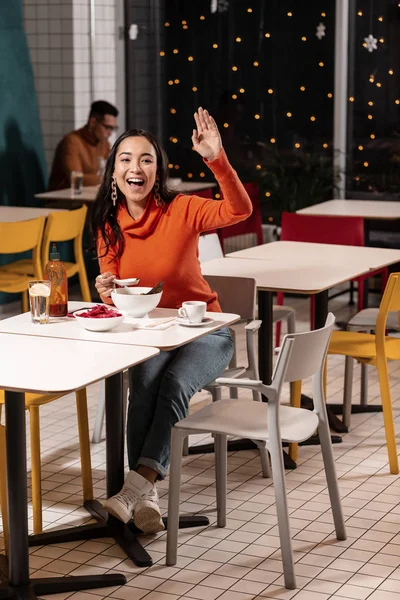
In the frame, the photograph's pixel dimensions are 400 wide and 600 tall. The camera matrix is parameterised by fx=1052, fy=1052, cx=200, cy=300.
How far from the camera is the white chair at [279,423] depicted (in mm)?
3172

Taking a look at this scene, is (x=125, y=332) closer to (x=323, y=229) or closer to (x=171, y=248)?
(x=171, y=248)

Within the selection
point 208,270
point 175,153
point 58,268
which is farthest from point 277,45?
point 58,268

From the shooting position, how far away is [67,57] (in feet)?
26.0

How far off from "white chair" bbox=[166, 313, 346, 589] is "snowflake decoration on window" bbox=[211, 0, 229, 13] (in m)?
5.27

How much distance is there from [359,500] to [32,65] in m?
5.14

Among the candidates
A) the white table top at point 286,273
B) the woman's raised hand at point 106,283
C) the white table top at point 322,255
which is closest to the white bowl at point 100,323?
the woman's raised hand at point 106,283

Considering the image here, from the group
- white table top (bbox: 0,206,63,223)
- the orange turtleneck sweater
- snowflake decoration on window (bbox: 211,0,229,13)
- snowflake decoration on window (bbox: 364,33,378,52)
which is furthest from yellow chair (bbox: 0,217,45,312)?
snowflake decoration on window (bbox: 364,33,378,52)

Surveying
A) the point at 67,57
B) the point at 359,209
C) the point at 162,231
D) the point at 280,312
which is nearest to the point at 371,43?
the point at 359,209

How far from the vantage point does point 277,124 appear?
820 centimetres

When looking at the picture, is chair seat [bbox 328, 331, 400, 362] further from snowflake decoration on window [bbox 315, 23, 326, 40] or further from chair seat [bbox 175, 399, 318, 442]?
snowflake decoration on window [bbox 315, 23, 326, 40]

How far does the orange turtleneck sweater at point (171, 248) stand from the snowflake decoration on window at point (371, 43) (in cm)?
436

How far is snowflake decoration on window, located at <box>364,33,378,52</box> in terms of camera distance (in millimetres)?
7809

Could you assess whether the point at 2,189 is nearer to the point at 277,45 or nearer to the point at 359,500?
the point at 277,45

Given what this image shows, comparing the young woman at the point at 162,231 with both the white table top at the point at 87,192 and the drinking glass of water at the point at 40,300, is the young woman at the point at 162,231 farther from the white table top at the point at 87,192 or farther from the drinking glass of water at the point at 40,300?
the white table top at the point at 87,192
